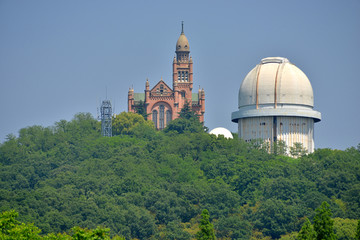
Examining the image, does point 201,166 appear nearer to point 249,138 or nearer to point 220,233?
point 249,138

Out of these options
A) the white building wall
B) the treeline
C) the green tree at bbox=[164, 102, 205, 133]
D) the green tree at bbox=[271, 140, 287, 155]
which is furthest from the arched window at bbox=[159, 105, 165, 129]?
the green tree at bbox=[271, 140, 287, 155]

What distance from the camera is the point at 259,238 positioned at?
82.6 meters

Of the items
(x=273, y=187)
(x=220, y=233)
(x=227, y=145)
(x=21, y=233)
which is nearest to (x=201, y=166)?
(x=227, y=145)

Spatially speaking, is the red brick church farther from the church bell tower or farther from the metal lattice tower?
the metal lattice tower

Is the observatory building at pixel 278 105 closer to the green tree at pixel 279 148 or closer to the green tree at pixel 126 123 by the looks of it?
the green tree at pixel 279 148

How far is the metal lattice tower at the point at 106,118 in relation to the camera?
120 m

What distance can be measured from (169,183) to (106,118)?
83.0 feet

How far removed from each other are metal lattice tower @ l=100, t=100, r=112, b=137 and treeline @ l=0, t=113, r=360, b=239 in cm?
110

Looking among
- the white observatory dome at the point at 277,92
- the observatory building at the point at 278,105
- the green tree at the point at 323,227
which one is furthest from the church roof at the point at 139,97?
the green tree at the point at 323,227

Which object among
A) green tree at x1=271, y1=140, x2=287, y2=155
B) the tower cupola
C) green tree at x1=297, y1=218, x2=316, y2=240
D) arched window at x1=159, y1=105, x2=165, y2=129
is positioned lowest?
green tree at x1=297, y1=218, x2=316, y2=240

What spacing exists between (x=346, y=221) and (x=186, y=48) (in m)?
70.7

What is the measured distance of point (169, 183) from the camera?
97.8 metres

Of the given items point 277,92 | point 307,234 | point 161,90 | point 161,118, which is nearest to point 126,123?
point 161,118

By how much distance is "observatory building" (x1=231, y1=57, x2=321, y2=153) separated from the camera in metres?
103
